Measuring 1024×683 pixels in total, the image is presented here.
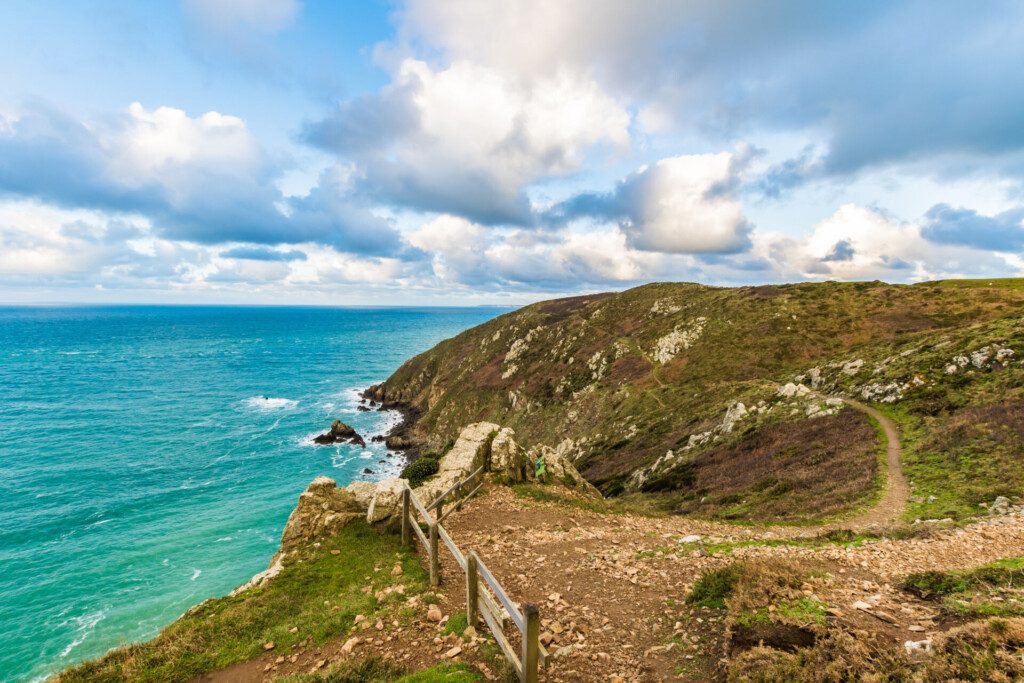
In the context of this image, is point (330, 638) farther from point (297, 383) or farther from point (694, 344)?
point (297, 383)

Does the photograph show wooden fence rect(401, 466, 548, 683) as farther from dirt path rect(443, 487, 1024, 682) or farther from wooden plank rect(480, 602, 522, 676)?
dirt path rect(443, 487, 1024, 682)

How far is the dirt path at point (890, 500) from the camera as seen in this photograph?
21.2 metres

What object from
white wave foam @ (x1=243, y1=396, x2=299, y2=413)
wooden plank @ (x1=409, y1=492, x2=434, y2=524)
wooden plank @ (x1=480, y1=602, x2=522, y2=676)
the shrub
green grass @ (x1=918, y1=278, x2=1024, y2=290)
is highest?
green grass @ (x1=918, y1=278, x2=1024, y2=290)

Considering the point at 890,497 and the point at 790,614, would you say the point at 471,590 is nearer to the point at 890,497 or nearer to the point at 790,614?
the point at 790,614

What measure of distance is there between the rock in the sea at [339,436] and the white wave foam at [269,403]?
2325 cm

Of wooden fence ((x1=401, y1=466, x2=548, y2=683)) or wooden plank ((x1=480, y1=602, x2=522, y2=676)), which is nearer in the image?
wooden fence ((x1=401, y1=466, x2=548, y2=683))

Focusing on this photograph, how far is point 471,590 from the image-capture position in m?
11.6

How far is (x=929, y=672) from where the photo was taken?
22.6ft

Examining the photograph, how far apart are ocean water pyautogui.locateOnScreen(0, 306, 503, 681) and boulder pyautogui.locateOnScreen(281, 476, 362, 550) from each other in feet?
66.0

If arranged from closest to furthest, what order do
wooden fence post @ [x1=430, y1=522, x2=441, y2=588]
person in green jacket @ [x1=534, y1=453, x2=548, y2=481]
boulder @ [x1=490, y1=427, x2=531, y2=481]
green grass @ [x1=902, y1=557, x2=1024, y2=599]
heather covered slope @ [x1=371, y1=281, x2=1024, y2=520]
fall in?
1. green grass @ [x1=902, y1=557, x2=1024, y2=599]
2. wooden fence post @ [x1=430, y1=522, x2=441, y2=588]
3. boulder @ [x1=490, y1=427, x2=531, y2=481]
4. person in green jacket @ [x1=534, y1=453, x2=548, y2=481]
5. heather covered slope @ [x1=371, y1=281, x2=1024, y2=520]

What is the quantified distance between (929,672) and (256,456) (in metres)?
80.4

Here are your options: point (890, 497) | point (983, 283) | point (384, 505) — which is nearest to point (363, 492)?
point (384, 505)

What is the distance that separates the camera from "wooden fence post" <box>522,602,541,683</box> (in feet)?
27.1

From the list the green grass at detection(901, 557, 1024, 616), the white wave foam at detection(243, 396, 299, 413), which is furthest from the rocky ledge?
the white wave foam at detection(243, 396, 299, 413)
